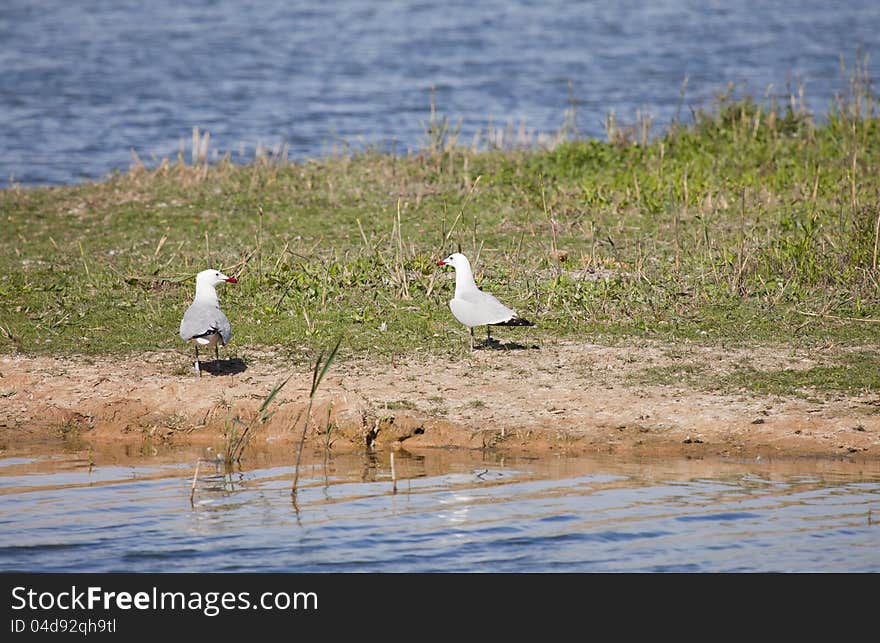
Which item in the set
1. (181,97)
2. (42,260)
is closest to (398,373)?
(42,260)

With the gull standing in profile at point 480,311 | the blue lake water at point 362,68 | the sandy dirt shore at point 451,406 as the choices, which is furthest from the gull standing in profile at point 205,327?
the blue lake water at point 362,68

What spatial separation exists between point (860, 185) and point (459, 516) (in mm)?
8919

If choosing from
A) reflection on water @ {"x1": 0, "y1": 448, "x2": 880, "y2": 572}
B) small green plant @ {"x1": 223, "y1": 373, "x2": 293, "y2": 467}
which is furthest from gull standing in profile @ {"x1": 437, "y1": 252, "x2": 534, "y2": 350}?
small green plant @ {"x1": 223, "y1": 373, "x2": 293, "y2": 467}

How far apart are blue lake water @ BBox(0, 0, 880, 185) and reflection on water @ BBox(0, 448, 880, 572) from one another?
1054 centimetres

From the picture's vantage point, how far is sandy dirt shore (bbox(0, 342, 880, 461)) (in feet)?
30.8

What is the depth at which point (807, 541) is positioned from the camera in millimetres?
7613

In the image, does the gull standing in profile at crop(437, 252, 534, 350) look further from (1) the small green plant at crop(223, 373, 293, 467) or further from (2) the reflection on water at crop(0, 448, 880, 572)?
(1) the small green plant at crop(223, 373, 293, 467)

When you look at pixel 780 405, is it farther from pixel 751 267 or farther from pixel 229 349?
pixel 229 349

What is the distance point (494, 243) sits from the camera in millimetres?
14219

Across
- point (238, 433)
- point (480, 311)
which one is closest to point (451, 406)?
point (480, 311)

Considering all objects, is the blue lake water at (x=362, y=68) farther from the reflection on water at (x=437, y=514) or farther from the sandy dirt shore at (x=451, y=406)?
the reflection on water at (x=437, y=514)

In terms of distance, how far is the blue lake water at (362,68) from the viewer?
84.1 feet

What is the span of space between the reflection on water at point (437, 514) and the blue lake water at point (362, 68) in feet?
34.6

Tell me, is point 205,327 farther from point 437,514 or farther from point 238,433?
point 437,514
